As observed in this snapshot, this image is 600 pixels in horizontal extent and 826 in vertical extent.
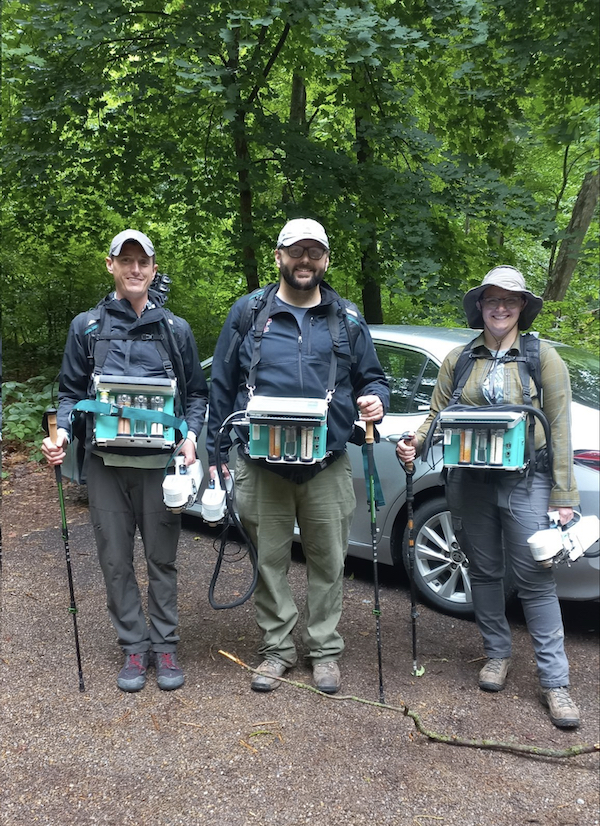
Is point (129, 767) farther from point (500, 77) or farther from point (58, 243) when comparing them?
point (58, 243)

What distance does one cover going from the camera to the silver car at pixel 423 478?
4.17m

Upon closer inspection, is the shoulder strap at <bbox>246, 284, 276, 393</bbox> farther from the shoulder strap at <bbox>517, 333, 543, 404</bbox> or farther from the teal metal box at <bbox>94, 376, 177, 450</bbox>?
the shoulder strap at <bbox>517, 333, 543, 404</bbox>

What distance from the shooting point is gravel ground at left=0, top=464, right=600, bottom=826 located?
2.60 metres

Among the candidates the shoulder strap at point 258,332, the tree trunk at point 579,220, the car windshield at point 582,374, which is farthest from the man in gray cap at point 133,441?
the tree trunk at point 579,220

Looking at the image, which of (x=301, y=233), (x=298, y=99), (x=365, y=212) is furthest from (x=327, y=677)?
(x=298, y=99)

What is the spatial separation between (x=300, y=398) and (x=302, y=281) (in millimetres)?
566

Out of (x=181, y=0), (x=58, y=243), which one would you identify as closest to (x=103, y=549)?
(x=181, y=0)

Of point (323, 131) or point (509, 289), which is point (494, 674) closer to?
point (509, 289)

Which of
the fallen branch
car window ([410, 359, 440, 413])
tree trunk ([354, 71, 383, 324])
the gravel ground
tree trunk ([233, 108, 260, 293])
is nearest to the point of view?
the gravel ground

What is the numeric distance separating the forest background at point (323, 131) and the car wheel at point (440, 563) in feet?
10.7

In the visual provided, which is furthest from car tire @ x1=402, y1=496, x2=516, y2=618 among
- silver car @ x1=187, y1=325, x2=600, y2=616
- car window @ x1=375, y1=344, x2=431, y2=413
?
car window @ x1=375, y1=344, x2=431, y2=413

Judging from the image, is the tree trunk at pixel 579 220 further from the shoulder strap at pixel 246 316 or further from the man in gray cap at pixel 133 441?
the man in gray cap at pixel 133 441

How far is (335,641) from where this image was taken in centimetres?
362

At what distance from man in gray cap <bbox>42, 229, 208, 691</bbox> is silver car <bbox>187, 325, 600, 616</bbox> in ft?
4.78
